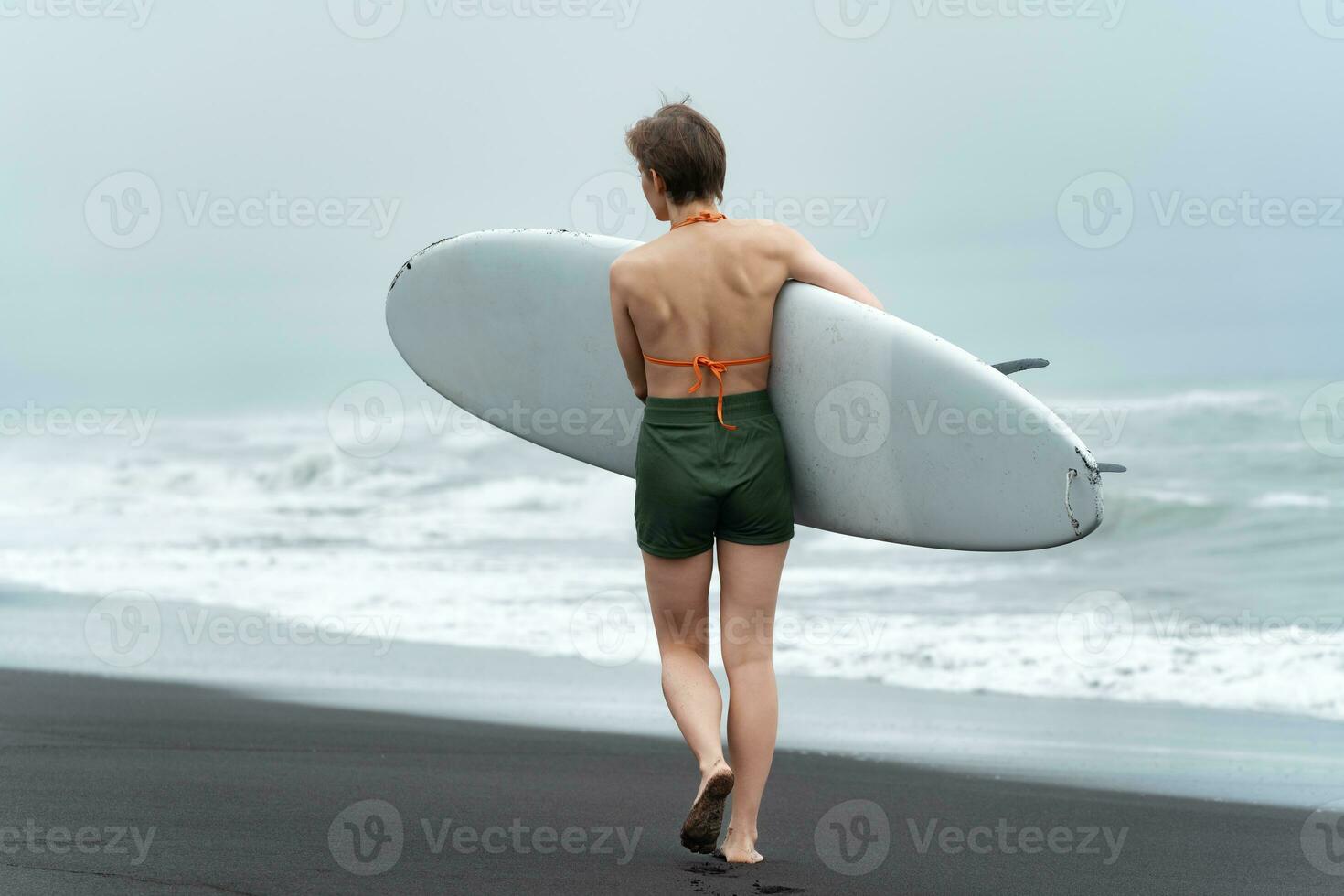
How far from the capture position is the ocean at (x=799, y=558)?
218 inches

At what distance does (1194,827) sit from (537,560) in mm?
6516

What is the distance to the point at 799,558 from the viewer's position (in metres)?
9.17

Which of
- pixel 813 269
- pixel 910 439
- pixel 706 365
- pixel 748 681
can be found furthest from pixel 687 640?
pixel 813 269

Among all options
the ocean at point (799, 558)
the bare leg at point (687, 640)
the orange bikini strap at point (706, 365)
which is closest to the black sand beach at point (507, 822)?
the bare leg at point (687, 640)

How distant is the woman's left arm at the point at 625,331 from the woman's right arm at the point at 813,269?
343mm

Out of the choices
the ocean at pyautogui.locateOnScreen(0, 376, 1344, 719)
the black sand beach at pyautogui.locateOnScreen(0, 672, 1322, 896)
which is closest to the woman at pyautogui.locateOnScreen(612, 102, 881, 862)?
the black sand beach at pyautogui.locateOnScreen(0, 672, 1322, 896)

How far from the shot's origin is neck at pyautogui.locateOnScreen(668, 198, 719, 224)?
2564 millimetres

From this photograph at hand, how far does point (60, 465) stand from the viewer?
14516mm

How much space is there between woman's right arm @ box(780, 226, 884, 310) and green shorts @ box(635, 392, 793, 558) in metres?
0.29

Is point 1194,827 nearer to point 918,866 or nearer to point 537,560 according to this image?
point 918,866

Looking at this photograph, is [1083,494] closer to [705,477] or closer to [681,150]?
[705,477]

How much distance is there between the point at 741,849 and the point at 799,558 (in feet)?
21.8

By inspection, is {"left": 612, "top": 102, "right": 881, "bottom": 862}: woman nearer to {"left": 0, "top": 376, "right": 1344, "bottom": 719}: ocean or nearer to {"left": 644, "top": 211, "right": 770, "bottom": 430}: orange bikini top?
{"left": 644, "top": 211, "right": 770, "bottom": 430}: orange bikini top

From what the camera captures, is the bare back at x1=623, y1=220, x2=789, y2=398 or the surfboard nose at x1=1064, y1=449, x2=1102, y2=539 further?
the surfboard nose at x1=1064, y1=449, x2=1102, y2=539
